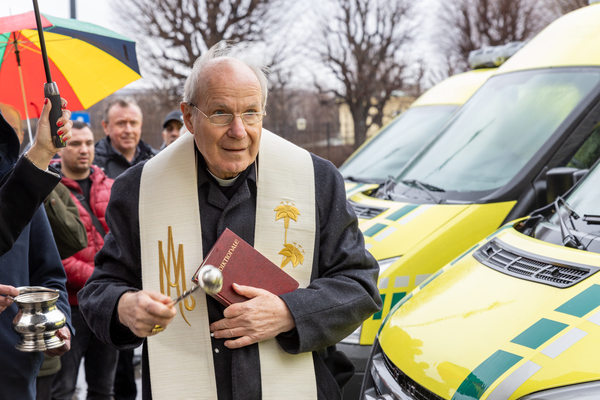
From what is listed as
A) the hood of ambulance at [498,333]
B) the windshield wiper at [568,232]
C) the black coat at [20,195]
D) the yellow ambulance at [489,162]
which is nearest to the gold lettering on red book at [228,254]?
the black coat at [20,195]

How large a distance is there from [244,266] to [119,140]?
384 centimetres

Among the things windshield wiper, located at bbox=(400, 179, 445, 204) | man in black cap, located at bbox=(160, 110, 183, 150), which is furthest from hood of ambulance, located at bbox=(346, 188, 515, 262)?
man in black cap, located at bbox=(160, 110, 183, 150)

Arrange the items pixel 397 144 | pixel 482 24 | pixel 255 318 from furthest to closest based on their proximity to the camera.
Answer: pixel 482 24
pixel 397 144
pixel 255 318

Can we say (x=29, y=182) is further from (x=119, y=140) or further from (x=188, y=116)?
(x=119, y=140)

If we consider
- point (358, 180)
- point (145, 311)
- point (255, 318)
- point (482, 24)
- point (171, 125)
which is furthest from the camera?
point (482, 24)

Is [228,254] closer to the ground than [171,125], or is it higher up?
higher up

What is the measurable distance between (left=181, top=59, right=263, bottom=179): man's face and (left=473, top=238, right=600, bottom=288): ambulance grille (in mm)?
1192

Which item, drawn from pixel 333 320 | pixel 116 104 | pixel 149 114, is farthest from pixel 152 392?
pixel 149 114

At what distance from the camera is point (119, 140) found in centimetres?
564

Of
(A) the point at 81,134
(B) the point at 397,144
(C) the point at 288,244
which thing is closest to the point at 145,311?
(C) the point at 288,244

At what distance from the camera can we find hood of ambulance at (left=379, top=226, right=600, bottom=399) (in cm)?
191

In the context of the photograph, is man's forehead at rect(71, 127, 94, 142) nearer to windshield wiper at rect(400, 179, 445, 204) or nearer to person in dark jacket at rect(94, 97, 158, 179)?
person in dark jacket at rect(94, 97, 158, 179)

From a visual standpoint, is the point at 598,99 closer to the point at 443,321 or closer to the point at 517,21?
the point at 443,321

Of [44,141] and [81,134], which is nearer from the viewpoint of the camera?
[44,141]
